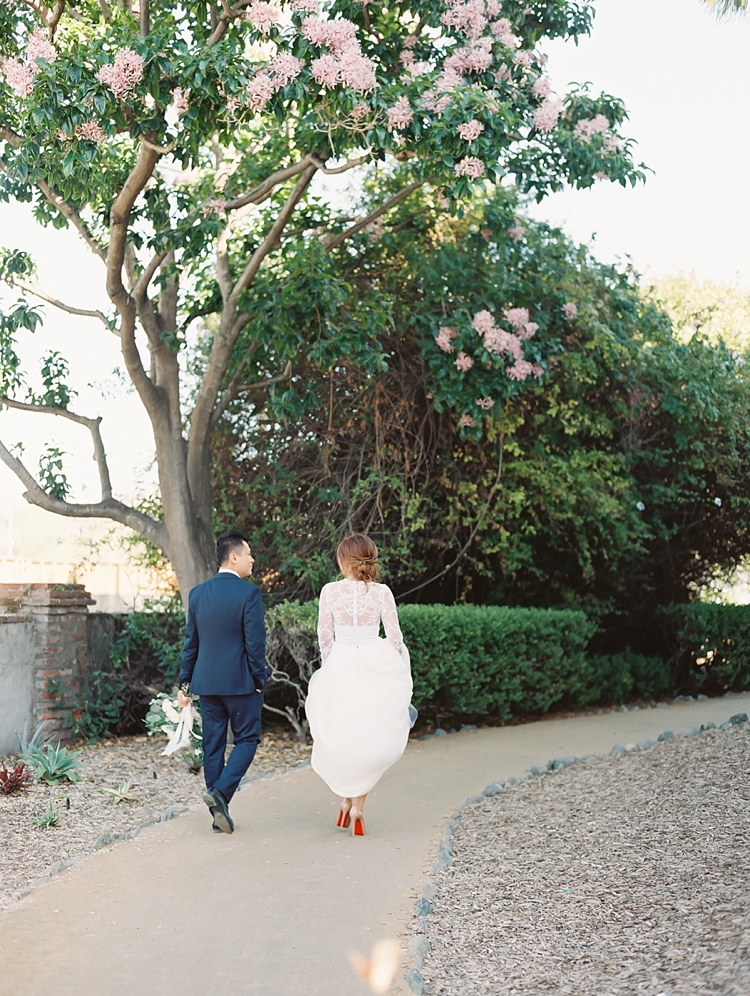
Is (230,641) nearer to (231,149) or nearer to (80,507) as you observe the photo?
(80,507)

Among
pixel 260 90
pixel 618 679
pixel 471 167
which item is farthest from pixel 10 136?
pixel 618 679

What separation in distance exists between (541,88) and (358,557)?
17.5 ft

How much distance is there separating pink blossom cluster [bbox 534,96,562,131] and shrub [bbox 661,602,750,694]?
800 centimetres

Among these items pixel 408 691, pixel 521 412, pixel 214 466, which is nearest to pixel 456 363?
pixel 521 412

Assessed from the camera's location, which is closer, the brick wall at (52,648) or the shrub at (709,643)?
the brick wall at (52,648)

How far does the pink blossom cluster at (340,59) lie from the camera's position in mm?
7559

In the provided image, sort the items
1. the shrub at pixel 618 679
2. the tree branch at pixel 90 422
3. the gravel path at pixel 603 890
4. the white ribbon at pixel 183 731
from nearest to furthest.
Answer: the gravel path at pixel 603 890
the white ribbon at pixel 183 731
the tree branch at pixel 90 422
the shrub at pixel 618 679

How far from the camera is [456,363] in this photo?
10289mm

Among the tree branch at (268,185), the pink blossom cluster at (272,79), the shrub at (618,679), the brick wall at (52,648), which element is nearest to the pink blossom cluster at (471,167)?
the pink blossom cluster at (272,79)

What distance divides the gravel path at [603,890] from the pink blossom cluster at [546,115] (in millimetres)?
5580

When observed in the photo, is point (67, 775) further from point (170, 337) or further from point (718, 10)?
point (718, 10)

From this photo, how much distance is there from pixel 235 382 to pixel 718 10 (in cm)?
669

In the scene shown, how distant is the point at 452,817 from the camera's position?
6.86 meters

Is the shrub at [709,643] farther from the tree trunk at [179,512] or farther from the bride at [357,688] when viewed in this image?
the bride at [357,688]
